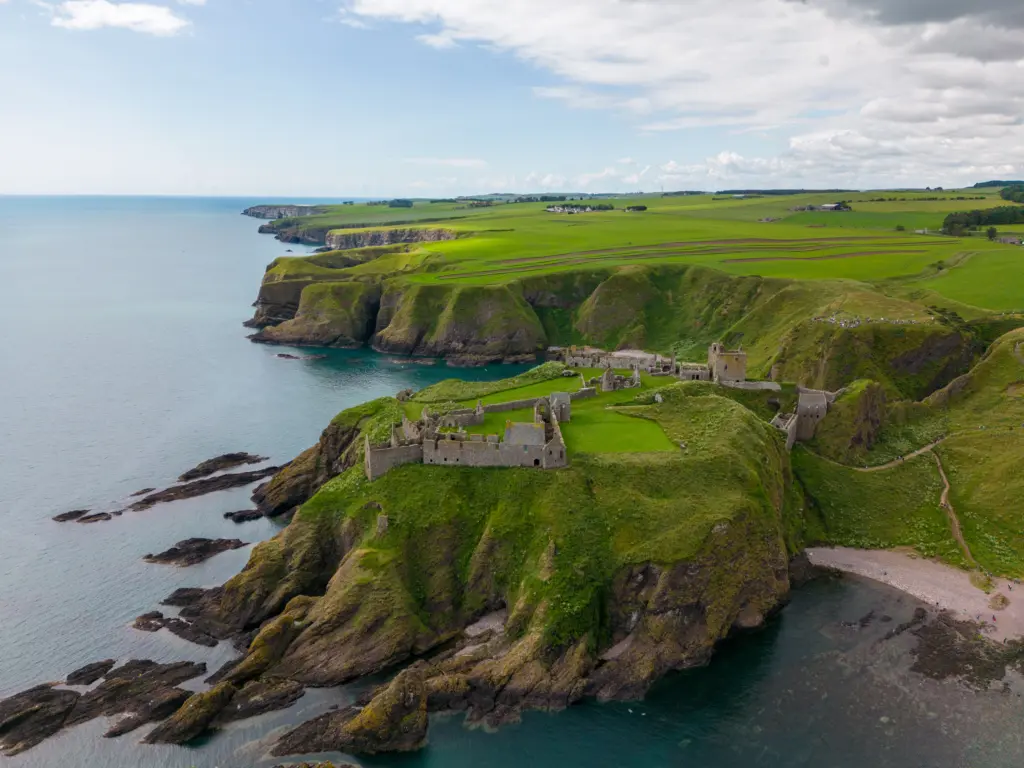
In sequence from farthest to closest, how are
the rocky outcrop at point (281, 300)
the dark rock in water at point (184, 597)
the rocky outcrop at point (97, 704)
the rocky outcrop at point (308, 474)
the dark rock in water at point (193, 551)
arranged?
the rocky outcrop at point (281, 300)
the rocky outcrop at point (308, 474)
the dark rock in water at point (193, 551)
the dark rock in water at point (184, 597)
the rocky outcrop at point (97, 704)

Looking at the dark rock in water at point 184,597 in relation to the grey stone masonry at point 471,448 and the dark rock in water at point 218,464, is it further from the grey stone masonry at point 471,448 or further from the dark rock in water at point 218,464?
the dark rock in water at point 218,464

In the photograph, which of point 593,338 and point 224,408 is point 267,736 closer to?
point 224,408

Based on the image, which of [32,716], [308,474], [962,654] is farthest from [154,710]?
[962,654]

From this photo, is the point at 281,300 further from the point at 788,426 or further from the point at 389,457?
the point at 788,426

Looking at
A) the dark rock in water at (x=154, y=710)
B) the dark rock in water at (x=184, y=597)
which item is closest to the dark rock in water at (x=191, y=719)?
the dark rock in water at (x=154, y=710)

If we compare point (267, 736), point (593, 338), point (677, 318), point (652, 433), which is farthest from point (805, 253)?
point (267, 736)
